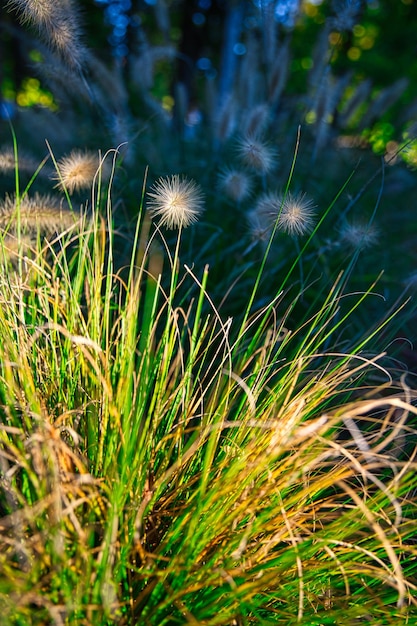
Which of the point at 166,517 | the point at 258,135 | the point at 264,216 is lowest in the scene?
the point at 166,517

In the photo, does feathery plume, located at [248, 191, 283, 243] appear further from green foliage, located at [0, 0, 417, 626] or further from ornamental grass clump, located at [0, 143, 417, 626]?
ornamental grass clump, located at [0, 143, 417, 626]

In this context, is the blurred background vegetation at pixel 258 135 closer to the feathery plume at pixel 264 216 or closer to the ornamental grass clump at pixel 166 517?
the feathery plume at pixel 264 216

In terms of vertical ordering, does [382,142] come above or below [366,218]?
above

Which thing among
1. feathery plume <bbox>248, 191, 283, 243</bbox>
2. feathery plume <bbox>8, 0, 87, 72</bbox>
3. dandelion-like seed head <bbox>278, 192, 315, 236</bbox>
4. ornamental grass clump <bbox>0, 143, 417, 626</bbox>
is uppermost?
feathery plume <bbox>8, 0, 87, 72</bbox>

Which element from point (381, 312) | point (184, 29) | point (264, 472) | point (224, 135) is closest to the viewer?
point (264, 472)

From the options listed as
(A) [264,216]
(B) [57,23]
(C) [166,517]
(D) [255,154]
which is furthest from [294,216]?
(B) [57,23]

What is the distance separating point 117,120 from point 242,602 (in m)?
2.16

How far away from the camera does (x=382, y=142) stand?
14.2 ft

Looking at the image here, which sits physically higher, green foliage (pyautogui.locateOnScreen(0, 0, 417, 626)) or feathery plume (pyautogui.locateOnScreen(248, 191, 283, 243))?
feathery plume (pyautogui.locateOnScreen(248, 191, 283, 243))

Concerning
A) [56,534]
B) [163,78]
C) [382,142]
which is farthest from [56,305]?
[163,78]

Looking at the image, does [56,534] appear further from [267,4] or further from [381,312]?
[267,4]

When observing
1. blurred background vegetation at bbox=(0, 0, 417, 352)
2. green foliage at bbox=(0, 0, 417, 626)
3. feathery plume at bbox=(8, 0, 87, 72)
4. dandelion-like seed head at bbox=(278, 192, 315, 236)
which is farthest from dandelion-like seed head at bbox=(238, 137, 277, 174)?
feathery plume at bbox=(8, 0, 87, 72)

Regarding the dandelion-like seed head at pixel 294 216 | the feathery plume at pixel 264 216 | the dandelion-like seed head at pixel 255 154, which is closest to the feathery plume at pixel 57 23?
the dandelion-like seed head at pixel 255 154

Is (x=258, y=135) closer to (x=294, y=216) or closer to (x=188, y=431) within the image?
(x=294, y=216)
